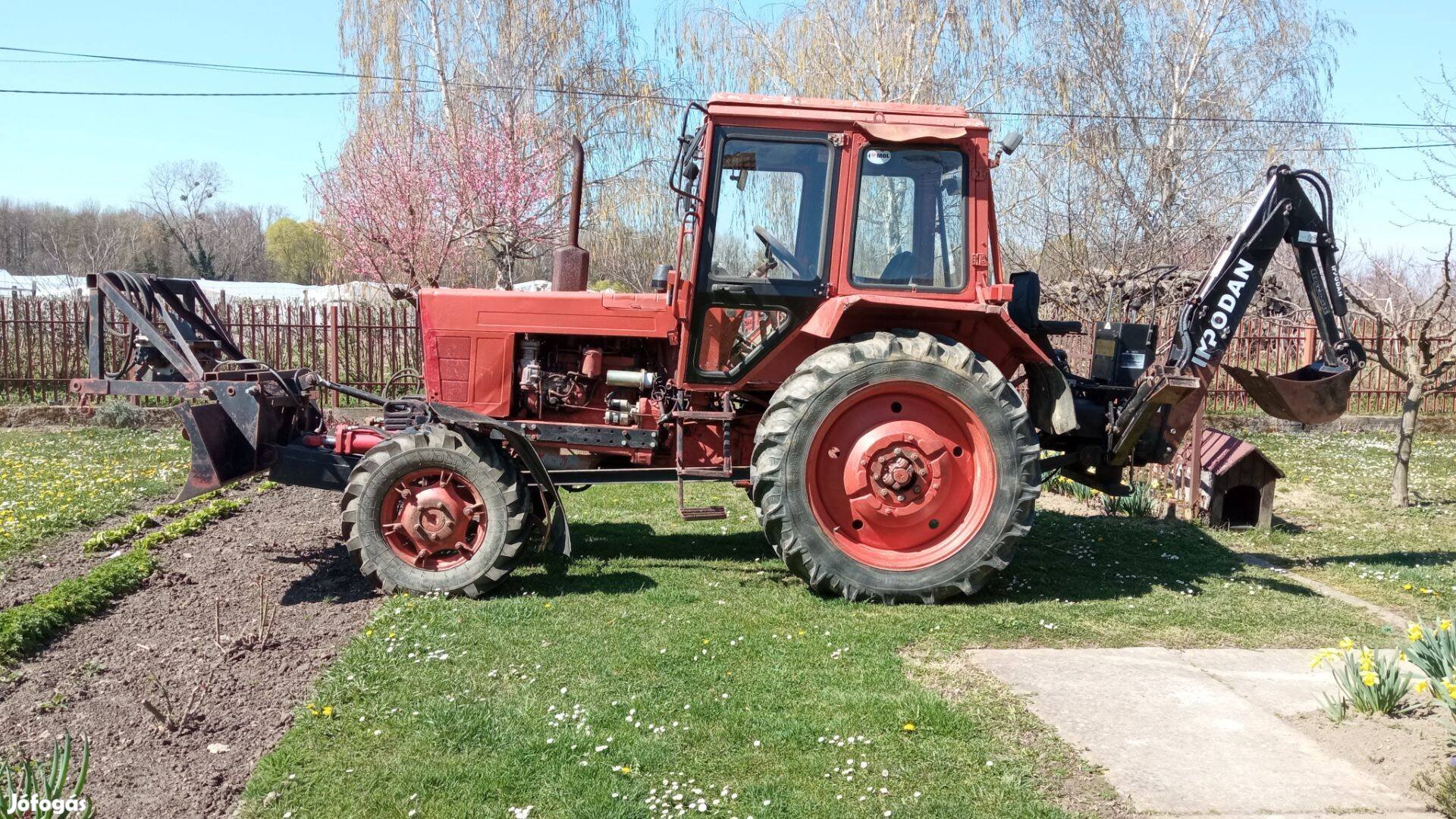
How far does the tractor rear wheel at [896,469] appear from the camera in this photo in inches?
225

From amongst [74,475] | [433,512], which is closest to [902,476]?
[433,512]

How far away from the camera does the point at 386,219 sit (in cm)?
1791

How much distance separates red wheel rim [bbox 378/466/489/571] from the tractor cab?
5.25ft

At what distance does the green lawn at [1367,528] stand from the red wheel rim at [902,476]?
109 inches

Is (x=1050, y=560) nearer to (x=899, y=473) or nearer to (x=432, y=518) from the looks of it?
(x=899, y=473)

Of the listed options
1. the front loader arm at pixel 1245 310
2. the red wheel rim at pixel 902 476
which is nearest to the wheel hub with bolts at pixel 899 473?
the red wheel rim at pixel 902 476

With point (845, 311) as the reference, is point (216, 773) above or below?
below

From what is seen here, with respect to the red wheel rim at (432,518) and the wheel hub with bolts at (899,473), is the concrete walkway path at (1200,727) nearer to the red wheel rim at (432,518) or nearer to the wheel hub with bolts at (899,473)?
the wheel hub with bolts at (899,473)

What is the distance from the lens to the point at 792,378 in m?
5.78

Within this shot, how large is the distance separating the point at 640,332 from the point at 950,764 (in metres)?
3.42

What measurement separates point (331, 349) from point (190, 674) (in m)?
11.9

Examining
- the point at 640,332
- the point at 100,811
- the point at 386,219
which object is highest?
the point at 386,219

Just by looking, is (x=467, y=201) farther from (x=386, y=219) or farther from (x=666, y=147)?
(x=666, y=147)

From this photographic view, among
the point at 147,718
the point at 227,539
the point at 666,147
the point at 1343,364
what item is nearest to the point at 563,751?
the point at 147,718
